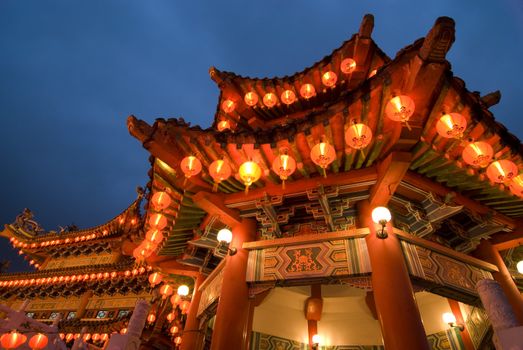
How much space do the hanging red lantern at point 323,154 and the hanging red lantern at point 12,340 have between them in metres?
10.6

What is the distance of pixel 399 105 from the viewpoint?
451cm

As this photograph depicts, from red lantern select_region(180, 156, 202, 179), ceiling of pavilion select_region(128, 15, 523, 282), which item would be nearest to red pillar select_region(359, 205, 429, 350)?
ceiling of pavilion select_region(128, 15, 523, 282)

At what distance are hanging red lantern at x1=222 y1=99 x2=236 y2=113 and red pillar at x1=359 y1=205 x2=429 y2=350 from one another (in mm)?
6571

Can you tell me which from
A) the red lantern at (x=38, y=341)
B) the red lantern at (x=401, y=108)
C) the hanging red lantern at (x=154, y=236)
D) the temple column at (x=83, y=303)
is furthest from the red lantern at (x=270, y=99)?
the temple column at (x=83, y=303)

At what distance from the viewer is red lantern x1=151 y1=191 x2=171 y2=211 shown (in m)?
6.97

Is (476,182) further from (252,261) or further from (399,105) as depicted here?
(252,261)

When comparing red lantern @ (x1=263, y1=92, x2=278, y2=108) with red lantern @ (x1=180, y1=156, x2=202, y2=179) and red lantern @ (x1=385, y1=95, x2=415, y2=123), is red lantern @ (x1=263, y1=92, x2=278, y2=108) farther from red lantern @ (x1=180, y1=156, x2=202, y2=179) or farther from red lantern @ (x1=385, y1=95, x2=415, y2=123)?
red lantern @ (x1=385, y1=95, x2=415, y2=123)

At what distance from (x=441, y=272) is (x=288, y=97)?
643 cm

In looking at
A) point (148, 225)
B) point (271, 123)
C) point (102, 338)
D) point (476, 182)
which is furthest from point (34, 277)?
point (476, 182)

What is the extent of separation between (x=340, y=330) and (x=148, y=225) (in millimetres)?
6494

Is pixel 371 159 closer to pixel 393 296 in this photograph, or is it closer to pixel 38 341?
pixel 393 296

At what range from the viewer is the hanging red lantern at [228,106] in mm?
10414

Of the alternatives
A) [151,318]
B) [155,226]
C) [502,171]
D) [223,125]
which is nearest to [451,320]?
[502,171]

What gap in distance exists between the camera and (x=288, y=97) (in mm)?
9773
